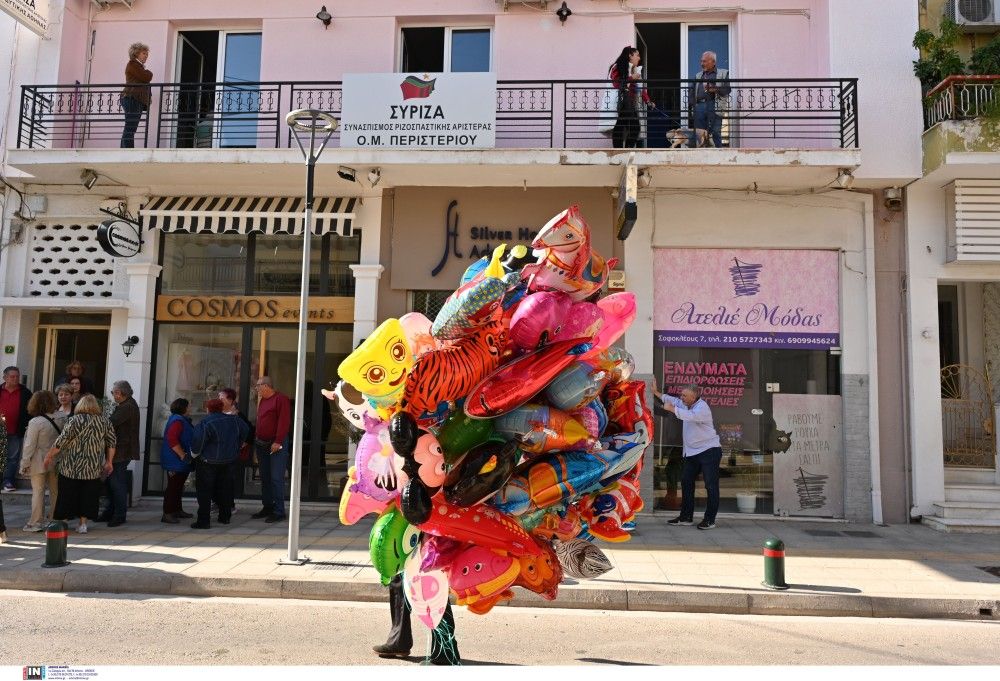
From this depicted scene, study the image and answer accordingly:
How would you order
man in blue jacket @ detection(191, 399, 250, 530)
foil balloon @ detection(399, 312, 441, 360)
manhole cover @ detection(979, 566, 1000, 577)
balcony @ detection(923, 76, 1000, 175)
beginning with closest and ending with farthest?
foil balloon @ detection(399, 312, 441, 360) → manhole cover @ detection(979, 566, 1000, 577) → man in blue jacket @ detection(191, 399, 250, 530) → balcony @ detection(923, 76, 1000, 175)

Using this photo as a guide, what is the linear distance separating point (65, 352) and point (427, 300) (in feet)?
20.0

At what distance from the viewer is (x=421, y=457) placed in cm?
329

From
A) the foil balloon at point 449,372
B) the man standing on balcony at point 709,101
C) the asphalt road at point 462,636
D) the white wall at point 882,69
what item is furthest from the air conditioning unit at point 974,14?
the foil balloon at point 449,372

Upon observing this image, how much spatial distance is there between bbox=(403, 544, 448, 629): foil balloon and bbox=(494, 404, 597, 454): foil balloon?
75cm

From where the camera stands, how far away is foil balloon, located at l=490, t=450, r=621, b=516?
11.3ft

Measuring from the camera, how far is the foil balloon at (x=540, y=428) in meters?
3.36

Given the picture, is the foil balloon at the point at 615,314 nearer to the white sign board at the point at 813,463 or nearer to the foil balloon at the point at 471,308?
the foil balloon at the point at 471,308

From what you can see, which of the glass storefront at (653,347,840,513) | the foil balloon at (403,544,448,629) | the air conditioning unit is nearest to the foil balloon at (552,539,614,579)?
the foil balloon at (403,544,448,629)

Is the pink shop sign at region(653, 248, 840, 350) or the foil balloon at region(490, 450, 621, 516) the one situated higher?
the pink shop sign at region(653, 248, 840, 350)

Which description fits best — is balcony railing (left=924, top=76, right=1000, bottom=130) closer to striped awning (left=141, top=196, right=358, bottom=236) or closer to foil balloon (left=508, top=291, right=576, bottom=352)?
striped awning (left=141, top=196, right=358, bottom=236)

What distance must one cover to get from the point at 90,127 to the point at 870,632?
12.5m

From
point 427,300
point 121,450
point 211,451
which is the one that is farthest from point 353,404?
point 427,300

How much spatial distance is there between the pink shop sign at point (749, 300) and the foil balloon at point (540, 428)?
7391mm
